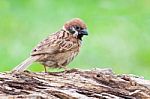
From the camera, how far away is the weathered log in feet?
27.1

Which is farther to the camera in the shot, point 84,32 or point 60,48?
point 84,32

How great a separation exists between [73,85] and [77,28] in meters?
1.19

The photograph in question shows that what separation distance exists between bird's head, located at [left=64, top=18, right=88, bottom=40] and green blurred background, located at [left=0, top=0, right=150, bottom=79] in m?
1.74

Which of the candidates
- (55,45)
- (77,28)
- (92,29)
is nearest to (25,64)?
(55,45)

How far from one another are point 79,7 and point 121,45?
5.29 feet

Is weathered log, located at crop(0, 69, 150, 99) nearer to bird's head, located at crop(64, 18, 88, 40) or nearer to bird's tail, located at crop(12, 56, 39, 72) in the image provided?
bird's tail, located at crop(12, 56, 39, 72)

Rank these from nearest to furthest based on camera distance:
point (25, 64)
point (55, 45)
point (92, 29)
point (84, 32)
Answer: point (25, 64) < point (55, 45) < point (84, 32) < point (92, 29)

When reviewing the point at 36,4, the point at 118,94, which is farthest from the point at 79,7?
the point at 118,94

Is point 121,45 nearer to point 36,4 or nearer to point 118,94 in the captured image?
point 36,4

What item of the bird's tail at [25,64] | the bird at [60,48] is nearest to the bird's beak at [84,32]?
the bird at [60,48]

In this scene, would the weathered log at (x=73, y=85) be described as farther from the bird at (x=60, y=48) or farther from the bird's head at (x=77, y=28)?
the bird's head at (x=77, y=28)

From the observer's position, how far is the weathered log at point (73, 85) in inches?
326

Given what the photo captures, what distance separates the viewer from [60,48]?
377 inches

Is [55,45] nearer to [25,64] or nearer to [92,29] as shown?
[25,64]
